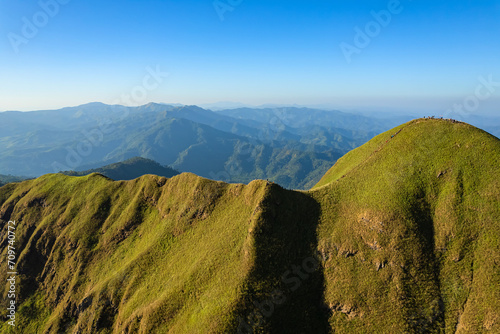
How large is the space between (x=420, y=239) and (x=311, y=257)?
21.3m

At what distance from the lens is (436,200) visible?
50250 mm

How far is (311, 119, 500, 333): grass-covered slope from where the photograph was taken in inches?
1606

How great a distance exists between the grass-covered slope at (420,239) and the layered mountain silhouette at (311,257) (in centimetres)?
20

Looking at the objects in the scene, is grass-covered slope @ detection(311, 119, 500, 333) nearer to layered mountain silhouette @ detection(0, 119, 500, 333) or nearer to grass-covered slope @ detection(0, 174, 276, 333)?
layered mountain silhouette @ detection(0, 119, 500, 333)

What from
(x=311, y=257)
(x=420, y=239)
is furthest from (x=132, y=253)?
(x=420, y=239)

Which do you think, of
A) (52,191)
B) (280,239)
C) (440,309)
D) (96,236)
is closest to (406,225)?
(440,309)

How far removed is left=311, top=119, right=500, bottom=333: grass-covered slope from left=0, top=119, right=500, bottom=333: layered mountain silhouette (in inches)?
7.8

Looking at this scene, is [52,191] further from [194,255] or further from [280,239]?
[280,239]

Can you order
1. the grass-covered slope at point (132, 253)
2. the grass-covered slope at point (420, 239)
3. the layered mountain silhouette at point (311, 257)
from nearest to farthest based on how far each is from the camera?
the grass-covered slope at point (420, 239), the layered mountain silhouette at point (311, 257), the grass-covered slope at point (132, 253)

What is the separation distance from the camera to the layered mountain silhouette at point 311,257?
41.7 metres

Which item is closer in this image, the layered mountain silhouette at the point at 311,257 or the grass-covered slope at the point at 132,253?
the layered mountain silhouette at the point at 311,257

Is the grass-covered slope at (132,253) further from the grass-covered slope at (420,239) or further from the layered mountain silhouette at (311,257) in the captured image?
the grass-covered slope at (420,239)

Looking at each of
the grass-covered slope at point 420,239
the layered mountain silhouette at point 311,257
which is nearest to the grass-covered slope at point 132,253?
the layered mountain silhouette at point 311,257

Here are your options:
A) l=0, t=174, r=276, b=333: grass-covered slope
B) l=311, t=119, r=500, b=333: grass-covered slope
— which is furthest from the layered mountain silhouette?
l=0, t=174, r=276, b=333: grass-covered slope
